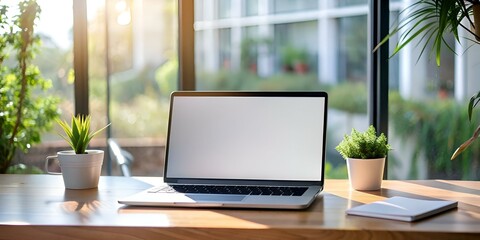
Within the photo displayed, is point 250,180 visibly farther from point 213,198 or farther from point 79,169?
point 79,169

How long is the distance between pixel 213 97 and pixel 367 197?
569mm

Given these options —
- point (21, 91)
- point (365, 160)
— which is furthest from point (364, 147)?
point (21, 91)

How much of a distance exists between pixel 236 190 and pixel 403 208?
489 mm

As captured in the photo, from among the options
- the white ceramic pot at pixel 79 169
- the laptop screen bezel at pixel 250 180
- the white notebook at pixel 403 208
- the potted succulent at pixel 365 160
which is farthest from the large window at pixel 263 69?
the white notebook at pixel 403 208

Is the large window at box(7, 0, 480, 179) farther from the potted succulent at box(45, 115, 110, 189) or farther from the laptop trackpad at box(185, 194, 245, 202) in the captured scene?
the laptop trackpad at box(185, 194, 245, 202)

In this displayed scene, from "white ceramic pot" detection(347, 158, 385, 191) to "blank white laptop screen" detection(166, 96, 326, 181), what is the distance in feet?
0.33

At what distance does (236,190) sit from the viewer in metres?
1.96

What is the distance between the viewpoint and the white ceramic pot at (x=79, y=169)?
210 cm

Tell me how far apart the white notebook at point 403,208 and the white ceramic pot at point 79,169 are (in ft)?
2.70

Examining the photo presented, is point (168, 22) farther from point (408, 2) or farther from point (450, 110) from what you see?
point (450, 110)

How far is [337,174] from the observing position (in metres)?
3.33

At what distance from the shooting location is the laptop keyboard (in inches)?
75.2

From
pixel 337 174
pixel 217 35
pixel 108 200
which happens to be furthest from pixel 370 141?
pixel 217 35

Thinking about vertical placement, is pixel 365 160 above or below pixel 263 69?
below
